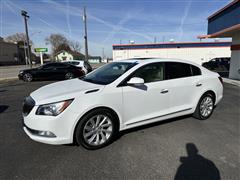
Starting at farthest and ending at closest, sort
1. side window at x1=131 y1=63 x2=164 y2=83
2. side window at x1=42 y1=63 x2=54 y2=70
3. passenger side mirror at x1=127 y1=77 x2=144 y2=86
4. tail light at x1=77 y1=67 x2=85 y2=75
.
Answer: tail light at x1=77 y1=67 x2=85 y2=75, side window at x1=42 y1=63 x2=54 y2=70, side window at x1=131 y1=63 x2=164 y2=83, passenger side mirror at x1=127 y1=77 x2=144 y2=86

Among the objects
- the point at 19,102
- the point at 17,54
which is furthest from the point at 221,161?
the point at 17,54

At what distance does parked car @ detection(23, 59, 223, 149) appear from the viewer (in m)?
2.71

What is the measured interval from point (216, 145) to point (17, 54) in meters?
75.1

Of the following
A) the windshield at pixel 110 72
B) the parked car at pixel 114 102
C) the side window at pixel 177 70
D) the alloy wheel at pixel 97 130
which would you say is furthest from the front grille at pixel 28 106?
the side window at pixel 177 70

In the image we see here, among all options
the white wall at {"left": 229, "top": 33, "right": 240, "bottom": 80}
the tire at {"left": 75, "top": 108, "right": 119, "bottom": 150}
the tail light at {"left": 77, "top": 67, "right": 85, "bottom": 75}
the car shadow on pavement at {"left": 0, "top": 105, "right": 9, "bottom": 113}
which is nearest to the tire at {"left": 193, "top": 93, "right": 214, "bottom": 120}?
the tire at {"left": 75, "top": 108, "right": 119, "bottom": 150}

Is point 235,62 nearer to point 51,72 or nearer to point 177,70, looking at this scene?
point 177,70

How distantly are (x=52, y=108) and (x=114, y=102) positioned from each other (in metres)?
1.02

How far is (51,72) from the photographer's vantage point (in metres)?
12.5

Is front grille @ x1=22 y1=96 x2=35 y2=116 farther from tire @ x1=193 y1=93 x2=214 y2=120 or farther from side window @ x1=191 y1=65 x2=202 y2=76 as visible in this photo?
tire @ x1=193 y1=93 x2=214 y2=120

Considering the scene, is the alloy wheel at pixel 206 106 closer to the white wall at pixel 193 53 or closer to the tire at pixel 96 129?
the tire at pixel 96 129

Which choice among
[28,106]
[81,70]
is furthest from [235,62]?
[28,106]

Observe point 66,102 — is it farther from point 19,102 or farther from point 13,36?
point 13,36

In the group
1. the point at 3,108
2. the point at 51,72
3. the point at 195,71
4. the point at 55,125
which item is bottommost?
the point at 3,108

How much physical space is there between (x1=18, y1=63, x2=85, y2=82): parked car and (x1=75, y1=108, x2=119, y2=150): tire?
10.4 meters
